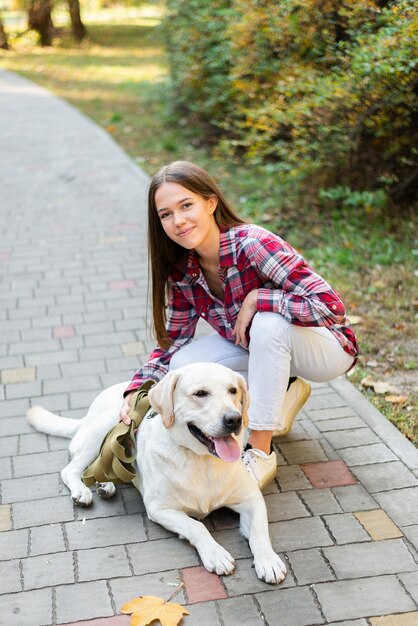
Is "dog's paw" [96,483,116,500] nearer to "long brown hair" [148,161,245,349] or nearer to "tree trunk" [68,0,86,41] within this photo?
"long brown hair" [148,161,245,349]

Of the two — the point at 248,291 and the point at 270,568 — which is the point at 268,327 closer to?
the point at 248,291

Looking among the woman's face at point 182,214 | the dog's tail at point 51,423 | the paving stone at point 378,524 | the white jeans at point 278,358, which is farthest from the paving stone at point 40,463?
the paving stone at point 378,524

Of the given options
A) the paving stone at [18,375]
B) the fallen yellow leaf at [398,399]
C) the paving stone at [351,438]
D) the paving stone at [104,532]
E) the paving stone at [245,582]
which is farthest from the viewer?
the paving stone at [18,375]

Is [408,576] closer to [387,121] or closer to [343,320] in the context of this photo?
[343,320]

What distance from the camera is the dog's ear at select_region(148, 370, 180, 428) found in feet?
10.6

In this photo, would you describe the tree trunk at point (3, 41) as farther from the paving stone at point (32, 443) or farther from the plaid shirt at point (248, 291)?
the plaid shirt at point (248, 291)

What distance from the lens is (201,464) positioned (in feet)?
10.9

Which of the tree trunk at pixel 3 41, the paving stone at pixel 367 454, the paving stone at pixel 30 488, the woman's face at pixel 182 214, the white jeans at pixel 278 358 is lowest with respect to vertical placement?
the tree trunk at pixel 3 41

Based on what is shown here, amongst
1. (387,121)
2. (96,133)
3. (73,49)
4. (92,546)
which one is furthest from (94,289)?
(73,49)

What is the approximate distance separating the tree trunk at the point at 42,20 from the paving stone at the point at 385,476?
26.5 meters

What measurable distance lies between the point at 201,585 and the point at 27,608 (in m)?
0.66

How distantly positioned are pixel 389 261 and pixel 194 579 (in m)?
4.15

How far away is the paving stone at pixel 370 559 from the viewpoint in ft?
10.2

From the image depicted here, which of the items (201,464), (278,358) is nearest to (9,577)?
(201,464)
